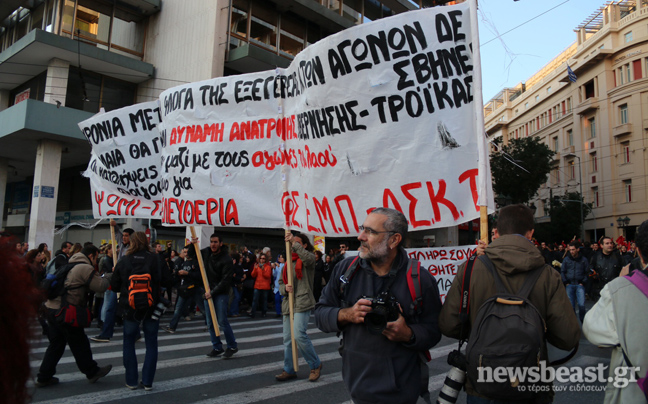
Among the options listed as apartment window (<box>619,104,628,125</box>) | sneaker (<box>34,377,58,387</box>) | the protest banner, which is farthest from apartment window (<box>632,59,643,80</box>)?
sneaker (<box>34,377,58,387</box>)

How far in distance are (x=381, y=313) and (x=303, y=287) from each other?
4.10 metres

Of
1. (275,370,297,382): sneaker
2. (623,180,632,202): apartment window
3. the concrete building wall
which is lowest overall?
(275,370,297,382): sneaker

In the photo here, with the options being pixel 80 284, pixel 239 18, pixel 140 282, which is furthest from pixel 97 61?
pixel 140 282

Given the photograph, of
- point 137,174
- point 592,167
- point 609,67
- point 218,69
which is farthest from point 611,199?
point 137,174

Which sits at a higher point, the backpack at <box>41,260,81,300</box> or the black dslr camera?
the black dslr camera

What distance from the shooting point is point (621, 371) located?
240 cm

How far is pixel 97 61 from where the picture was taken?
19625mm

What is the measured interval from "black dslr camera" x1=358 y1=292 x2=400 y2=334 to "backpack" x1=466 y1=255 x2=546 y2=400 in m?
0.43

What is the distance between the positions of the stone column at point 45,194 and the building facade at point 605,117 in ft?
135

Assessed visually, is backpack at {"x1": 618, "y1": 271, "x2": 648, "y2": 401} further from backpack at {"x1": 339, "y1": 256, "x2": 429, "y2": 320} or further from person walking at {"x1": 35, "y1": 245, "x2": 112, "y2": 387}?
person walking at {"x1": 35, "y1": 245, "x2": 112, "y2": 387}

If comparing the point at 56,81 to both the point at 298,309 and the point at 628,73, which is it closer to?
the point at 298,309

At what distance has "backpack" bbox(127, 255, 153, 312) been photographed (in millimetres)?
5488

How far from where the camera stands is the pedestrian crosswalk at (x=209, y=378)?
5195 millimetres

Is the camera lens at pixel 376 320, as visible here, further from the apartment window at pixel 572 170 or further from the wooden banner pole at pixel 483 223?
the apartment window at pixel 572 170
